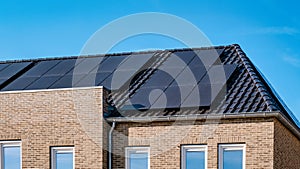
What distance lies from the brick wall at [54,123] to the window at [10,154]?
0.20 m

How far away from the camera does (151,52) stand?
20.4m

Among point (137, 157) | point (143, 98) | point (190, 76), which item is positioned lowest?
point (137, 157)

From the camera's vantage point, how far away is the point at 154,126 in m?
16.1

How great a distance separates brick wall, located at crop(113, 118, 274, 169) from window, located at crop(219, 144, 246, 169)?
141mm

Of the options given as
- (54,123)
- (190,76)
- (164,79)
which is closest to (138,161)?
(54,123)

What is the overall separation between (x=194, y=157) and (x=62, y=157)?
3.63m

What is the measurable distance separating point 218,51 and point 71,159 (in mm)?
6507

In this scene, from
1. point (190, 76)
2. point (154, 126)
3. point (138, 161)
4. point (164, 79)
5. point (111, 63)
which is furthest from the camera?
point (111, 63)

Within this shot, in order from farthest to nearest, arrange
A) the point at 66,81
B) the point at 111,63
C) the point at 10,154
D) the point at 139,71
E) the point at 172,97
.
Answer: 1. the point at 111,63
2. the point at 139,71
3. the point at 66,81
4. the point at 172,97
5. the point at 10,154

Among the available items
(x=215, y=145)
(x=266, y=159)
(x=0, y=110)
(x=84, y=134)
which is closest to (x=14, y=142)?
(x=0, y=110)

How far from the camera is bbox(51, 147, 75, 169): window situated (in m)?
16.2

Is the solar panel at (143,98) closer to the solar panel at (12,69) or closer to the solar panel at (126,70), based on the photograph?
the solar panel at (126,70)

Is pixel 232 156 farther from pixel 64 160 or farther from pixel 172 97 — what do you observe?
pixel 64 160

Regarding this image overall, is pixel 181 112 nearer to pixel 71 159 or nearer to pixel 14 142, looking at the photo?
pixel 71 159
